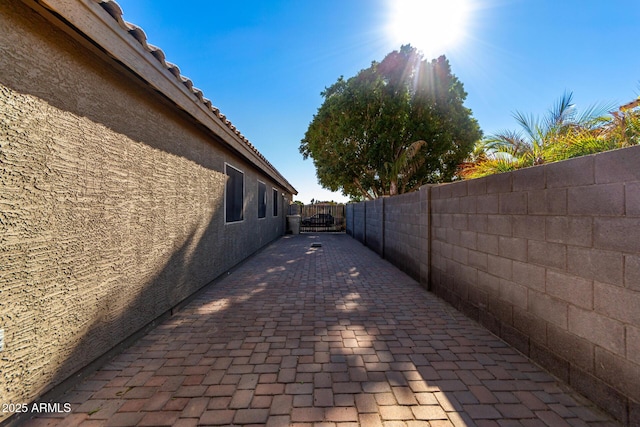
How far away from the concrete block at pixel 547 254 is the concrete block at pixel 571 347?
581mm

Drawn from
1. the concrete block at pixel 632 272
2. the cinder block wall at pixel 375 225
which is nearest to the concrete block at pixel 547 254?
the concrete block at pixel 632 272

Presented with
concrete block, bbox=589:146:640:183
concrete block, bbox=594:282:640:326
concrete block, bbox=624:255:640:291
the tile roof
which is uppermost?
the tile roof

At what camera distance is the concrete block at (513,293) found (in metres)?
2.67

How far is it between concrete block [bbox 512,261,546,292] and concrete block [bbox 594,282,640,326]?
0.49 meters

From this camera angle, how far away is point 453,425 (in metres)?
1.76

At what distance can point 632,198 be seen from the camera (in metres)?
1.75

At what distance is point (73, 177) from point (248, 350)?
2362 mm

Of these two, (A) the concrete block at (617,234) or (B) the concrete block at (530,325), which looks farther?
(B) the concrete block at (530,325)

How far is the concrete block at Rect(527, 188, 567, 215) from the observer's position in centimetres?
225

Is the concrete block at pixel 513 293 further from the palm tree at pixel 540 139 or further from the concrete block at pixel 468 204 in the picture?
the palm tree at pixel 540 139

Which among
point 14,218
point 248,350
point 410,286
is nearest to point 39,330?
point 14,218

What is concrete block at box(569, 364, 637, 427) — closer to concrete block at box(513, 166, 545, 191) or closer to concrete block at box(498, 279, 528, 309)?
concrete block at box(498, 279, 528, 309)

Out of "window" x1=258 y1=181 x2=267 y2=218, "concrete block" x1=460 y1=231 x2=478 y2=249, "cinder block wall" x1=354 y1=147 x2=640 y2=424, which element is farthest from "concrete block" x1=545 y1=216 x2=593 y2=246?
"window" x1=258 y1=181 x2=267 y2=218

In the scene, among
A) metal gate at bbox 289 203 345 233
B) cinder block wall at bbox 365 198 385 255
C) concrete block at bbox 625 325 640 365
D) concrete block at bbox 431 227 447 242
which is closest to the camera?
concrete block at bbox 625 325 640 365
